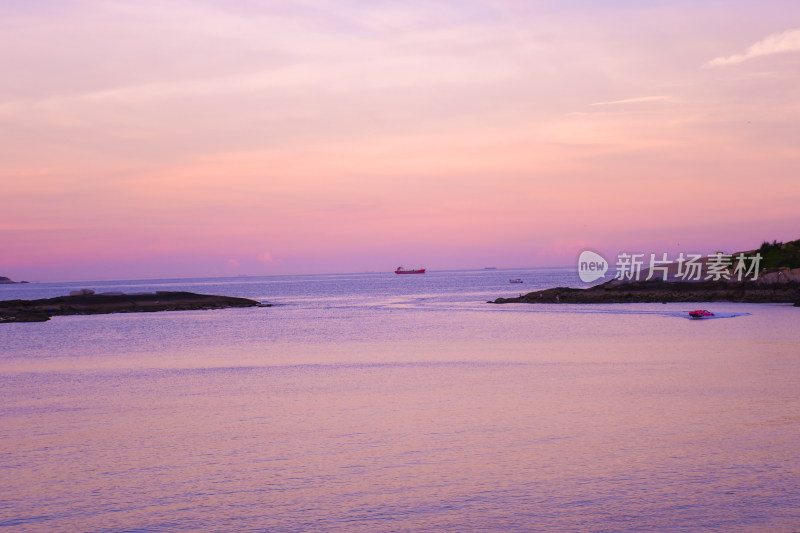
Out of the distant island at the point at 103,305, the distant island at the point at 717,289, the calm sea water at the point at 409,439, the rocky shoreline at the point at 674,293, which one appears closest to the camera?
the calm sea water at the point at 409,439

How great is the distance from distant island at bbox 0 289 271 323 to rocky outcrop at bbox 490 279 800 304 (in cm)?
5024

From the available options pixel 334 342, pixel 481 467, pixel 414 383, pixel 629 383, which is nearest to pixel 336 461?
pixel 481 467

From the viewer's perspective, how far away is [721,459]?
2122cm

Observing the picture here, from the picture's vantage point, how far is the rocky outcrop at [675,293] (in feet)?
353

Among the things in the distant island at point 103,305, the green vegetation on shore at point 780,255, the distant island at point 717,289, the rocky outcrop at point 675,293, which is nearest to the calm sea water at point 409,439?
the distant island at point 103,305

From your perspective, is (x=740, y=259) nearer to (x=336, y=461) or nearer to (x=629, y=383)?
(x=629, y=383)

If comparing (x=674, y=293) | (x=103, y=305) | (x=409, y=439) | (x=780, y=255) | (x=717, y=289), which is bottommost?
(x=409, y=439)

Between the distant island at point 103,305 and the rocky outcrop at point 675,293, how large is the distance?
1978 inches

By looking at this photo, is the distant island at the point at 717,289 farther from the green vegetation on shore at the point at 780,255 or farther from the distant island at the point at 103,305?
the distant island at the point at 103,305

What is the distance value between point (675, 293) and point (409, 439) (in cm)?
10298

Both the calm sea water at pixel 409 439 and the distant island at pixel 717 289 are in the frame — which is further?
the distant island at pixel 717 289

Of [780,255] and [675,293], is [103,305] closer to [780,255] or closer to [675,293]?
[675,293]

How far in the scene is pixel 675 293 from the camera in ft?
388

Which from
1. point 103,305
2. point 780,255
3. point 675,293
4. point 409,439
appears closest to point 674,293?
point 675,293
